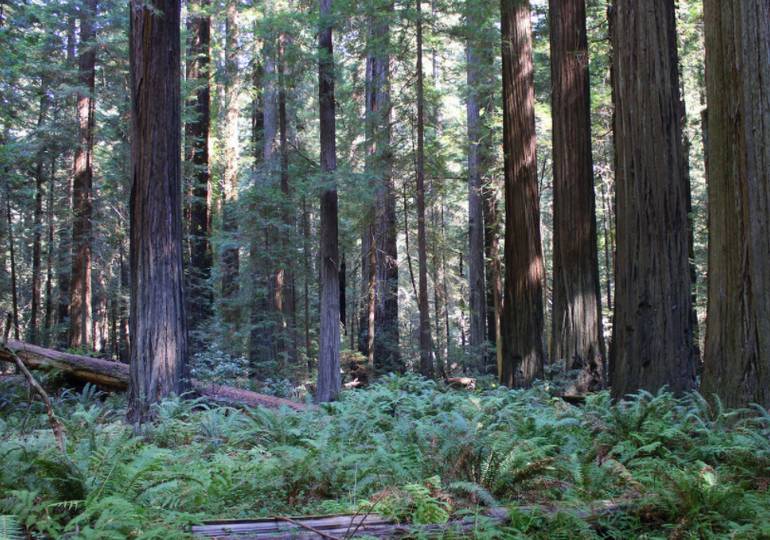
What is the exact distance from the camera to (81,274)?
2159cm

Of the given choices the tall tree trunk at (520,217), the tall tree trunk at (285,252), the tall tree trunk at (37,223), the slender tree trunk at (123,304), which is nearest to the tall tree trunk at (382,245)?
the tall tree trunk at (285,252)

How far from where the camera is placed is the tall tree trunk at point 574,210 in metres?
11.0

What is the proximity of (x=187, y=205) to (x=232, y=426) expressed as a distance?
15.1 m

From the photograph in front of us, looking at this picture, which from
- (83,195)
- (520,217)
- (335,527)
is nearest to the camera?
(335,527)

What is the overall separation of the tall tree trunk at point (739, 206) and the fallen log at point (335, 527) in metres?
3.18

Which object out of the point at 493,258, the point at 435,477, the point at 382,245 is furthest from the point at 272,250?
the point at 435,477

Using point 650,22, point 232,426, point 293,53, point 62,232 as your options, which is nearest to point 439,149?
point 293,53

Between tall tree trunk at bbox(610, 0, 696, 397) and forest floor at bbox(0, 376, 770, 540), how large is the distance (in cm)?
127

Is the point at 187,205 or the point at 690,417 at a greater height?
the point at 187,205

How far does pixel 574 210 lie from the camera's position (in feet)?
36.9

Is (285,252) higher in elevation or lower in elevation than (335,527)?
higher

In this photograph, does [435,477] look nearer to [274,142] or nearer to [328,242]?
[328,242]

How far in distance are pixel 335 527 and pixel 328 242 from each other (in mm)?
11128

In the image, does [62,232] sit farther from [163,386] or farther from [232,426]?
[232,426]
